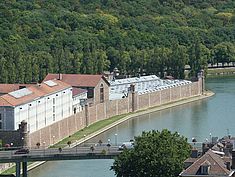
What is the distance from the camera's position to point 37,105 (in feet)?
138

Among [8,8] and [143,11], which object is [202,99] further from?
[143,11]

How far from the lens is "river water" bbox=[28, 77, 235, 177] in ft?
119

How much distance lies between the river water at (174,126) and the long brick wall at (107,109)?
42.6 inches

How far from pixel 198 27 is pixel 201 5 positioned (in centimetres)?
1510

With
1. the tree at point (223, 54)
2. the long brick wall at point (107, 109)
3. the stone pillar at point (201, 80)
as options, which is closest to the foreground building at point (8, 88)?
the long brick wall at point (107, 109)

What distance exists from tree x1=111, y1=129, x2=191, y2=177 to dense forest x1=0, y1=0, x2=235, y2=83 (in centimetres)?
2299

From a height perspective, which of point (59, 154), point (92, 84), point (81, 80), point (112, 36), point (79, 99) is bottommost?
point (59, 154)

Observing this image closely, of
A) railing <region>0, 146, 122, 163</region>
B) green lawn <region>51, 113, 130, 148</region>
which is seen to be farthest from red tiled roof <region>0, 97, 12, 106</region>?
railing <region>0, 146, 122, 163</region>

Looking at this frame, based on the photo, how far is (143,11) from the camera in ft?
317

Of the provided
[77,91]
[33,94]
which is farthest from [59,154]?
[77,91]

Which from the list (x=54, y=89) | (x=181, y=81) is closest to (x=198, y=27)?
(x=181, y=81)

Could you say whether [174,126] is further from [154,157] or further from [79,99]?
[154,157]

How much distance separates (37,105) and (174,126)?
20.8ft

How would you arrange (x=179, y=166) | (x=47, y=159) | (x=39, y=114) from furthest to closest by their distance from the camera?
(x=39, y=114) < (x=47, y=159) < (x=179, y=166)
